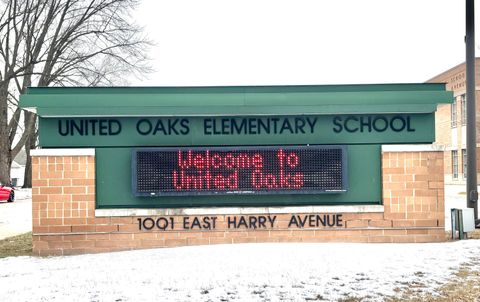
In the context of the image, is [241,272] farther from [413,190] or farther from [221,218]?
[413,190]

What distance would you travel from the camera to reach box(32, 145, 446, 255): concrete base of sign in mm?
10406

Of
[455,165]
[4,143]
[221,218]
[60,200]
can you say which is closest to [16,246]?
[60,200]

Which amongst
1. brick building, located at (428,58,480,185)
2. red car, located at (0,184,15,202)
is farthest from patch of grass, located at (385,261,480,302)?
brick building, located at (428,58,480,185)

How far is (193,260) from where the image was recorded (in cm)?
866

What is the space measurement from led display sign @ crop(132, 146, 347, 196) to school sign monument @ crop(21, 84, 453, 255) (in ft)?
0.07

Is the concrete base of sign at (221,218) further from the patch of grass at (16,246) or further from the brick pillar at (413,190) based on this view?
the patch of grass at (16,246)

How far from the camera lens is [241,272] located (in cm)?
768

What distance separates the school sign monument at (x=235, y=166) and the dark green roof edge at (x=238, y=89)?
0.02 m

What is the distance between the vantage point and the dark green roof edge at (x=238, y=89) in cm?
1031

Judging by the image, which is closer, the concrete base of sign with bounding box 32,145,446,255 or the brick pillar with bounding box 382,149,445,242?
the concrete base of sign with bounding box 32,145,446,255

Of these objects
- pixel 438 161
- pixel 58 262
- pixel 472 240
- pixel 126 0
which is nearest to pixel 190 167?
pixel 58 262

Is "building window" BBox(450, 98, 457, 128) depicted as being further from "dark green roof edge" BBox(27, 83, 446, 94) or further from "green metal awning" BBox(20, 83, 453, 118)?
"green metal awning" BBox(20, 83, 453, 118)

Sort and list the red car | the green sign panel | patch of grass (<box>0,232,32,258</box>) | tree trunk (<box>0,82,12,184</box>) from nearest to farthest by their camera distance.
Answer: the green sign panel < patch of grass (<box>0,232,32,258</box>) < the red car < tree trunk (<box>0,82,12,184</box>)

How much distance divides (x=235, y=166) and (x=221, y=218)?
4.22 ft
